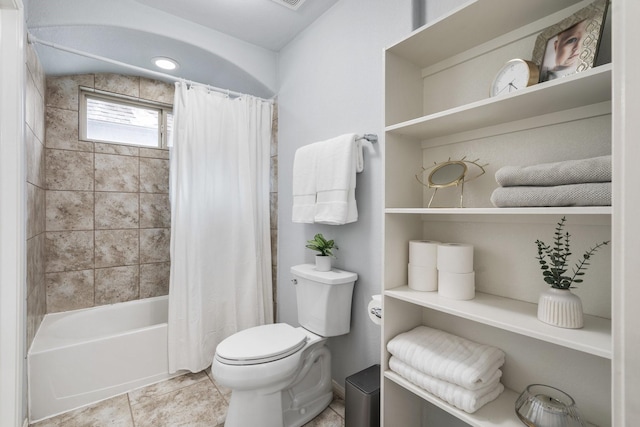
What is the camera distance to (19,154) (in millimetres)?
1360

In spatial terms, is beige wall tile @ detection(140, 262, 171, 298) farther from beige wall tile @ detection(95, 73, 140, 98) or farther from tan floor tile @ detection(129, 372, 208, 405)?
beige wall tile @ detection(95, 73, 140, 98)

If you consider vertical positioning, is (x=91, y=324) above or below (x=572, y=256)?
Answer: below

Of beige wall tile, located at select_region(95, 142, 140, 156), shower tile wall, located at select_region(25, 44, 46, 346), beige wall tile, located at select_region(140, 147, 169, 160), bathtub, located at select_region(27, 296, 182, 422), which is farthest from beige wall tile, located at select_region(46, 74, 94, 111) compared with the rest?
bathtub, located at select_region(27, 296, 182, 422)

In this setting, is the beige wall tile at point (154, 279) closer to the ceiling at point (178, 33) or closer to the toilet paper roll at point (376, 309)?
the ceiling at point (178, 33)

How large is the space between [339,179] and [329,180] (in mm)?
78

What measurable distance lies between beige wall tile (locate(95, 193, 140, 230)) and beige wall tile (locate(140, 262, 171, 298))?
15.6 inches

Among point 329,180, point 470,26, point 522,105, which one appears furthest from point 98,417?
point 470,26

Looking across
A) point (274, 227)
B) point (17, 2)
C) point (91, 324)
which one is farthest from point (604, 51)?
point (91, 324)

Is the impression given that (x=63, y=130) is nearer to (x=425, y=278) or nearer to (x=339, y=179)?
(x=339, y=179)

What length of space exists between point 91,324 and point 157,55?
2.09 m

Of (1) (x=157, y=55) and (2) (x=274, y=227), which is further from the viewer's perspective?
(2) (x=274, y=227)

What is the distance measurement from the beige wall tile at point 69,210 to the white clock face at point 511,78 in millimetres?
2807

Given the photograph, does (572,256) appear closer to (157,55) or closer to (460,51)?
(460,51)

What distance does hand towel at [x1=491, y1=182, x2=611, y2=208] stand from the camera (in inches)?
29.5
